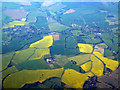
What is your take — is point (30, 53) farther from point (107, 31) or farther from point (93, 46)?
point (107, 31)

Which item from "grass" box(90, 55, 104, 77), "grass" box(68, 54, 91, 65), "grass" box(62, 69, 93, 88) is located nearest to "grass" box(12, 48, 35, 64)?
"grass" box(68, 54, 91, 65)

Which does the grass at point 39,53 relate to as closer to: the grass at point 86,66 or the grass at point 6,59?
the grass at point 6,59

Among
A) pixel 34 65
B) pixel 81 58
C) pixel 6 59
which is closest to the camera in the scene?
pixel 34 65

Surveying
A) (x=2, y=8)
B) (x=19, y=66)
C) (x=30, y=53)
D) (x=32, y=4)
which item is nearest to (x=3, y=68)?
(x=19, y=66)

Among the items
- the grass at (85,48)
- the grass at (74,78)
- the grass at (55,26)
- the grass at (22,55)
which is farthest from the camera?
the grass at (55,26)

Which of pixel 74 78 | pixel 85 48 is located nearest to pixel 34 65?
pixel 74 78

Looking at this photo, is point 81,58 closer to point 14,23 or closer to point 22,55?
point 22,55

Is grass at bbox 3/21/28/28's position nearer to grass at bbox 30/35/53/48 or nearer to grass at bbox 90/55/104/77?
grass at bbox 30/35/53/48

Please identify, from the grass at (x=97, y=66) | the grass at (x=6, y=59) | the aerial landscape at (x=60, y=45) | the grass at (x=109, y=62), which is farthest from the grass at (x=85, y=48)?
the grass at (x=6, y=59)
